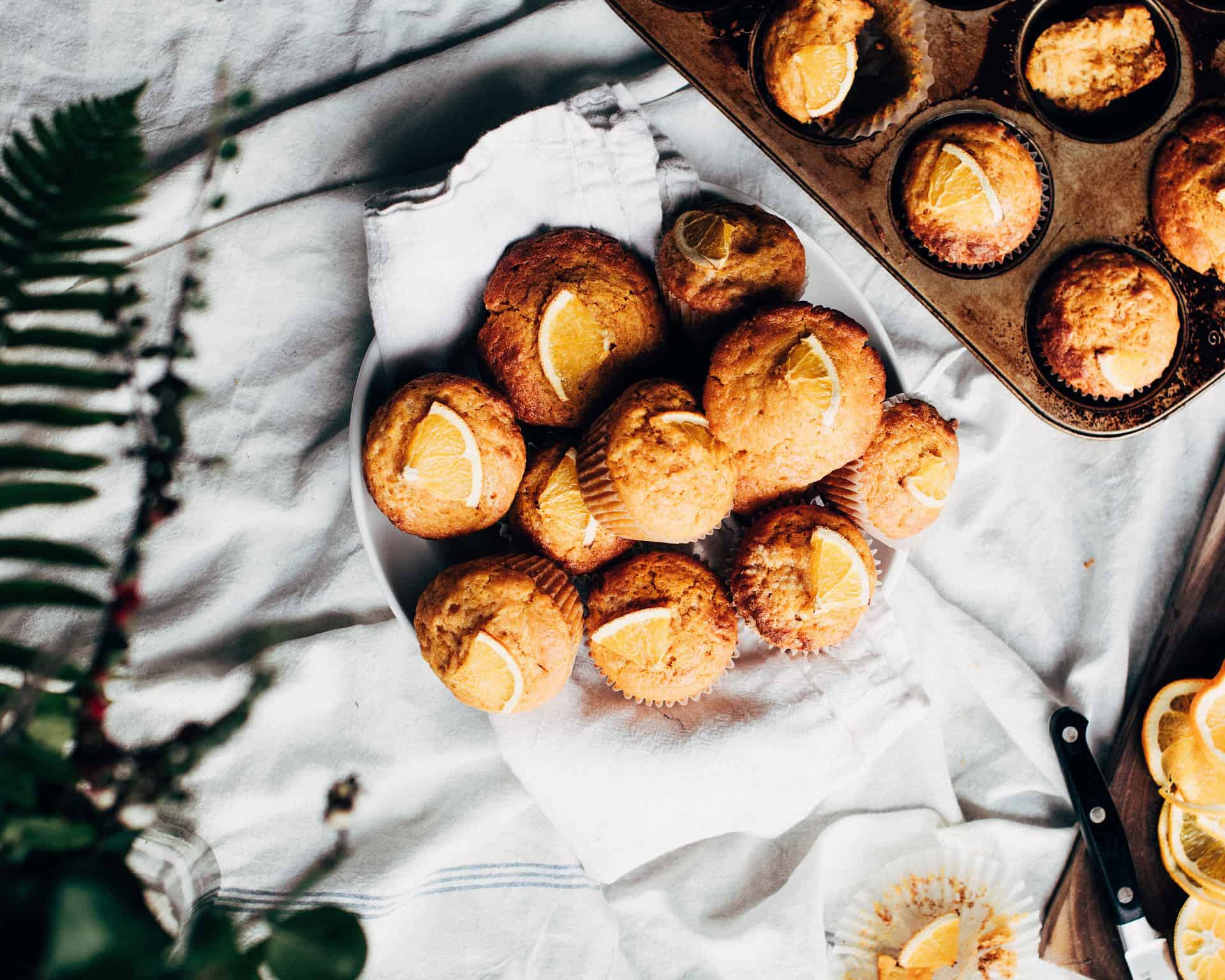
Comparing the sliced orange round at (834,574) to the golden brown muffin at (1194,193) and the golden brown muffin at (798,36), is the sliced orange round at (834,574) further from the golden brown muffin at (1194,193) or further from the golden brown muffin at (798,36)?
the golden brown muffin at (1194,193)

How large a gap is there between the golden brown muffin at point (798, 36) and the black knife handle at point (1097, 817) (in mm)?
2119

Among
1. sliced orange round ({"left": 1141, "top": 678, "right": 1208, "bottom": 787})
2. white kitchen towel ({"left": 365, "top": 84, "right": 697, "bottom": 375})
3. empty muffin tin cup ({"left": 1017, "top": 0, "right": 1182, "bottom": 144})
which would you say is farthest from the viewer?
sliced orange round ({"left": 1141, "top": 678, "right": 1208, "bottom": 787})

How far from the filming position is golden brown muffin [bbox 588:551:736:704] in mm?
2400

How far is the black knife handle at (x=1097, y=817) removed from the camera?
9.72 ft

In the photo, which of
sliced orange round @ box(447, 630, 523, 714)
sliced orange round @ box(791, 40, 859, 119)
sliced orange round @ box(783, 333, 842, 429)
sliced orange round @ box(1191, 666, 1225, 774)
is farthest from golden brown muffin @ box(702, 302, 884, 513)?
sliced orange round @ box(1191, 666, 1225, 774)

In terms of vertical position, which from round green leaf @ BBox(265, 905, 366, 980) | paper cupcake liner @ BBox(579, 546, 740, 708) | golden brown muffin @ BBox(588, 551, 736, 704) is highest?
round green leaf @ BBox(265, 905, 366, 980)

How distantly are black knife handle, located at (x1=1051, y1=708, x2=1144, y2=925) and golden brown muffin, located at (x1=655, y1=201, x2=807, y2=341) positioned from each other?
1.75m

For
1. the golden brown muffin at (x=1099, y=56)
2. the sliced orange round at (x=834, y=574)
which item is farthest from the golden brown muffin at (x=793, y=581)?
the golden brown muffin at (x=1099, y=56)

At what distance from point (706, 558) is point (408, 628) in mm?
881

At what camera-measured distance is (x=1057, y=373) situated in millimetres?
2623

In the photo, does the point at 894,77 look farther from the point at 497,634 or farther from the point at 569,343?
the point at 497,634

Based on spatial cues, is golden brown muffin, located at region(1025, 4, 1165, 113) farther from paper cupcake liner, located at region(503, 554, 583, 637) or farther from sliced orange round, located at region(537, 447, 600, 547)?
paper cupcake liner, located at region(503, 554, 583, 637)

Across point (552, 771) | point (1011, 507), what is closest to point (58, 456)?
point (552, 771)

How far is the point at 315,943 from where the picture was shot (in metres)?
0.87
